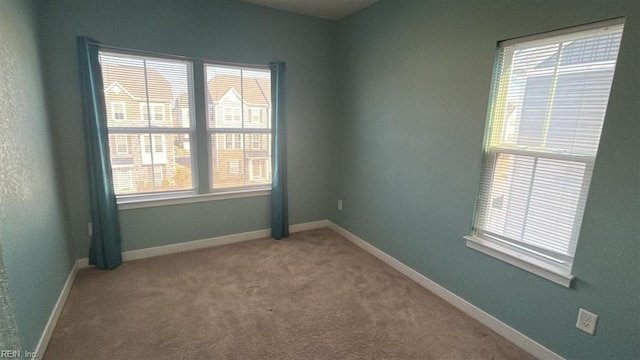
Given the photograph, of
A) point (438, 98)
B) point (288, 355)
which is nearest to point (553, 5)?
point (438, 98)

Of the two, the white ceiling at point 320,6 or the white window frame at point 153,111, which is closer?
the white window frame at point 153,111

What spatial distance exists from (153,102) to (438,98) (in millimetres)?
2580

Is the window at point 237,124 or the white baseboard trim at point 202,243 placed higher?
the window at point 237,124

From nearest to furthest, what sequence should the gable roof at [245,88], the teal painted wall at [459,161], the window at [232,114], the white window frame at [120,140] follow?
the teal painted wall at [459,161], the white window frame at [120,140], the gable roof at [245,88], the window at [232,114]

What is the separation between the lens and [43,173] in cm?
206

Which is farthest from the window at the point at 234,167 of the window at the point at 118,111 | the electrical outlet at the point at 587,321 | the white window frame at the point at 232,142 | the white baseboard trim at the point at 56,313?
the electrical outlet at the point at 587,321

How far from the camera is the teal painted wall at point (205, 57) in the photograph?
7.89ft

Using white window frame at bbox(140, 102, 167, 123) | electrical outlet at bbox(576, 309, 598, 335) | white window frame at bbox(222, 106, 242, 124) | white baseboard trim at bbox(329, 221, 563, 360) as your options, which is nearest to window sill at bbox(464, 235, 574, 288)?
electrical outlet at bbox(576, 309, 598, 335)

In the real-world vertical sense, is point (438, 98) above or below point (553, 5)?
below

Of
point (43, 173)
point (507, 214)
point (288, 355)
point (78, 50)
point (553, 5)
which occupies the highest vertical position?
point (553, 5)

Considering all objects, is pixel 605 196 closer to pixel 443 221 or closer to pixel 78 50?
pixel 443 221

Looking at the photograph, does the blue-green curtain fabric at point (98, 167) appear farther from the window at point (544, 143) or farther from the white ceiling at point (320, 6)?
the window at point (544, 143)

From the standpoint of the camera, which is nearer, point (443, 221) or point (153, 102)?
point (443, 221)

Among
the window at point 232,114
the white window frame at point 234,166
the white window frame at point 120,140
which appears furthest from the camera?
the white window frame at point 234,166
